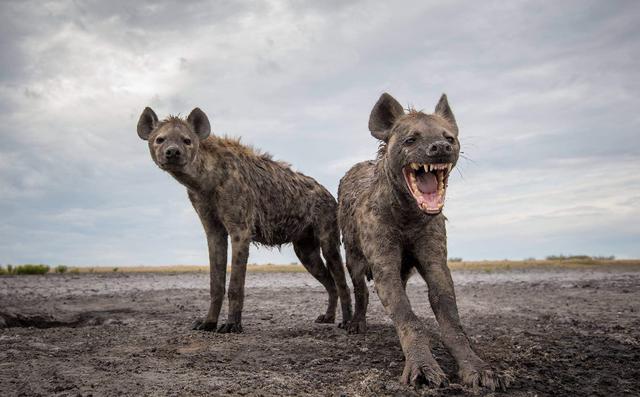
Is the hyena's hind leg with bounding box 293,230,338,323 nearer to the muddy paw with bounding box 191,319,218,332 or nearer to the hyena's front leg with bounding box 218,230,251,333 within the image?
the hyena's front leg with bounding box 218,230,251,333

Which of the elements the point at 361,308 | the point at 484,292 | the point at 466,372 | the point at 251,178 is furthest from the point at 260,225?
the point at 484,292

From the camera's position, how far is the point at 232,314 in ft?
26.2

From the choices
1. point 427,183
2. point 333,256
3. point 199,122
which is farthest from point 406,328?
point 199,122

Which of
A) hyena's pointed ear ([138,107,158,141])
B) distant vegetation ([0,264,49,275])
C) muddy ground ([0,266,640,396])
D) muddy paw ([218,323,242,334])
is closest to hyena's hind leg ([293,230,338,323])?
muddy ground ([0,266,640,396])

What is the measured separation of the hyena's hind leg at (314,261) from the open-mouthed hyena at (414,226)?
2.58 metres

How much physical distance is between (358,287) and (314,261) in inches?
79.3

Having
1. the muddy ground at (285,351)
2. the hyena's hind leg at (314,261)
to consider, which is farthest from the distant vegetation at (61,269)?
the hyena's hind leg at (314,261)

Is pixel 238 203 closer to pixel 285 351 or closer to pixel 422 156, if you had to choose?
pixel 285 351

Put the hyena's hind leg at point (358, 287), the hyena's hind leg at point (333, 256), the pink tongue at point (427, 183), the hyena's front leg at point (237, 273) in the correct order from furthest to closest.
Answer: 1. the hyena's hind leg at point (333, 256)
2. the hyena's front leg at point (237, 273)
3. the hyena's hind leg at point (358, 287)
4. the pink tongue at point (427, 183)

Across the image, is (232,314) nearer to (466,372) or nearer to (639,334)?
(466,372)

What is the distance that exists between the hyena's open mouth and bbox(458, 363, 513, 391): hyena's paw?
4.62 ft

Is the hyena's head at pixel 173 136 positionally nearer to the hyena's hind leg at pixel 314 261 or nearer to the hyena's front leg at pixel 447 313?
the hyena's hind leg at pixel 314 261

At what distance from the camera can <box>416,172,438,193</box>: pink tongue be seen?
550 cm

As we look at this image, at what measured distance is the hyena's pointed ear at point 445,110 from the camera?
6.46 m
